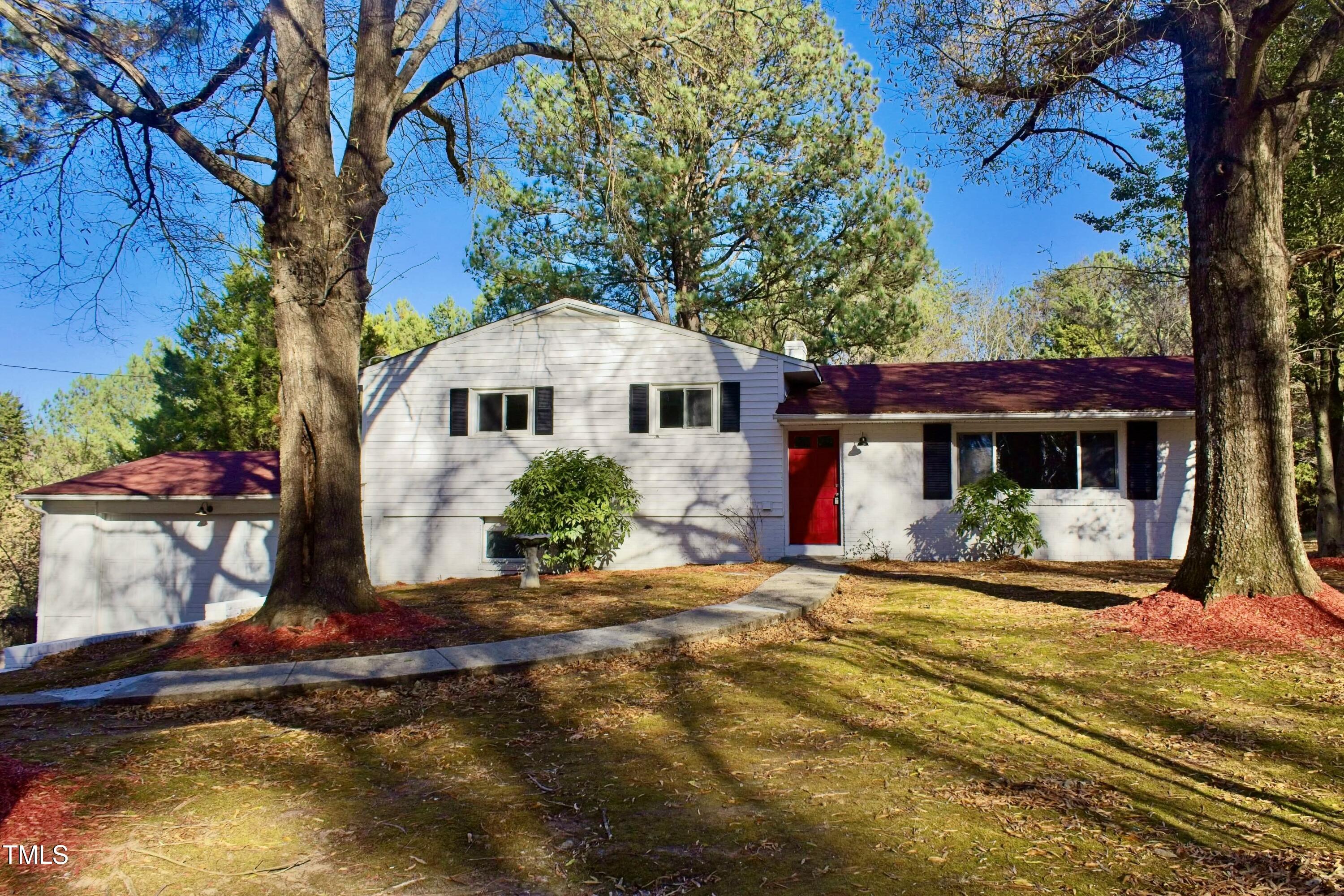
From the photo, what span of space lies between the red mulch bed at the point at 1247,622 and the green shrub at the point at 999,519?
20.2 feet

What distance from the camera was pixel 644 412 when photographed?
50.9 ft

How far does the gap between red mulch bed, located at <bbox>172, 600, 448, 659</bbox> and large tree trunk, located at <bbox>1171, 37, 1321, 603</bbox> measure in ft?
24.1

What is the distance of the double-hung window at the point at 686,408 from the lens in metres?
15.3

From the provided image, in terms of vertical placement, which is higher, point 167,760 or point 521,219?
point 521,219

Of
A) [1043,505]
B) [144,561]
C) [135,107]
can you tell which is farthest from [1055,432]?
[144,561]

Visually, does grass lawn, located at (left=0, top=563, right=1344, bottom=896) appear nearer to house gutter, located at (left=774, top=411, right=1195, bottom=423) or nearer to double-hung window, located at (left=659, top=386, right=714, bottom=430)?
house gutter, located at (left=774, top=411, right=1195, bottom=423)

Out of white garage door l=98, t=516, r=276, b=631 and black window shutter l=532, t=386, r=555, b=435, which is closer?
black window shutter l=532, t=386, r=555, b=435

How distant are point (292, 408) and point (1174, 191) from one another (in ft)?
53.8

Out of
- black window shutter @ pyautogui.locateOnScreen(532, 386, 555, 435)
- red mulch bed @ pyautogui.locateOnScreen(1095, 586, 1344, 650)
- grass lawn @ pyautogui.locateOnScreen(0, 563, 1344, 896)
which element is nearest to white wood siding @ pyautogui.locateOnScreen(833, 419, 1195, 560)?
black window shutter @ pyautogui.locateOnScreen(532, 386, 555, 435)

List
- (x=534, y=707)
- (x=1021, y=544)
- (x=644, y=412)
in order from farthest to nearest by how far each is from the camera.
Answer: (x=644, y=412) < (x=1021, y=544) < (x=534, y=707)

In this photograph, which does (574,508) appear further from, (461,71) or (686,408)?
(461,71)

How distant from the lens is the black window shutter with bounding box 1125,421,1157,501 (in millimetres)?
14055

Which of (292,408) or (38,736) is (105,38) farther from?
(38,736)

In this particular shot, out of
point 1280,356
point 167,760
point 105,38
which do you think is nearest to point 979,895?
point 167,760
